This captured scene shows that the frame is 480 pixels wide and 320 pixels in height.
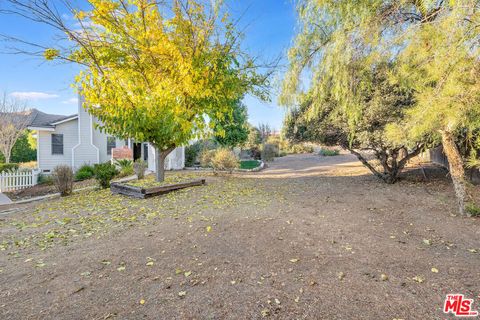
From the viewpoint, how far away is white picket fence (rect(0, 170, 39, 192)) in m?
10.5

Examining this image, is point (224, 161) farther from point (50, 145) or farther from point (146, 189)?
point (50, 145)

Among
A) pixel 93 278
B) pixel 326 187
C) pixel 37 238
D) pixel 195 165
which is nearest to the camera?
pixel 93 278

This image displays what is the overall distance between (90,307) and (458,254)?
4.07m

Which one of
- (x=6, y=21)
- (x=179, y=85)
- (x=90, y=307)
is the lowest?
(x=90, y=307)

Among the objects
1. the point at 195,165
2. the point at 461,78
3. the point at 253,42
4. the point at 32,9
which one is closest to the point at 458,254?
the point at 461,78

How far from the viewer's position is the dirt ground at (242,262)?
2.11 m

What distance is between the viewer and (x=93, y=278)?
2607 millimetres

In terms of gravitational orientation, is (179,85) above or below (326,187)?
above

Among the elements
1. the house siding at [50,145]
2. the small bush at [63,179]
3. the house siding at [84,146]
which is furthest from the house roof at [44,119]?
the small bush at [63,179]

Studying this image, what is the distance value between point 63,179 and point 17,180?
15.9 feet

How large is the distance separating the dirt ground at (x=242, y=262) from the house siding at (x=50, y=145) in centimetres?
976

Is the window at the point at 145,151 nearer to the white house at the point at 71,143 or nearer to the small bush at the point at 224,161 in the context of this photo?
the white house at the point at 71,143

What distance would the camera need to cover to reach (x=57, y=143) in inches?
545

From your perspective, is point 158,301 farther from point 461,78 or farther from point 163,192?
point 163,192
